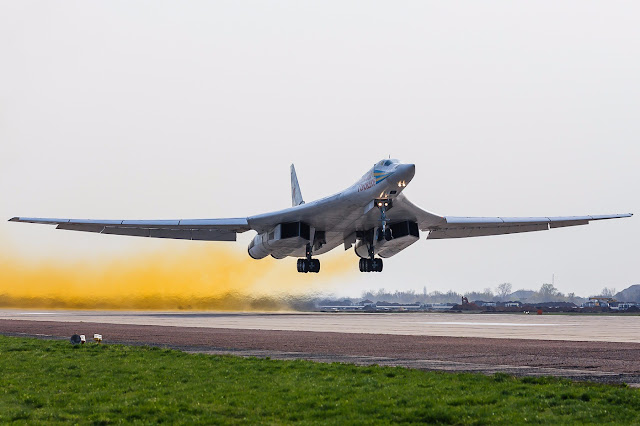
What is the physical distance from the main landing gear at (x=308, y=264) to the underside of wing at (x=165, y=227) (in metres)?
4.42

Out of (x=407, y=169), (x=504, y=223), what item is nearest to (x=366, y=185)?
(x=407, y=169)

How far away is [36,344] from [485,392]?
46.6ft

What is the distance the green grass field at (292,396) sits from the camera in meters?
9.09

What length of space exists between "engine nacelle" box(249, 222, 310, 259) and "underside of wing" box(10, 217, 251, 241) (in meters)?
1.74

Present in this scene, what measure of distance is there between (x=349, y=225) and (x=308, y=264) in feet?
12.9

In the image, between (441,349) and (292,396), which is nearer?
(292,396)

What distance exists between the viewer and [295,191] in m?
64.0

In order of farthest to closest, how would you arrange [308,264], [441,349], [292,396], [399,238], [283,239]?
[308,264]
[283,239]
[399,238]
[441,349]
[292,396]

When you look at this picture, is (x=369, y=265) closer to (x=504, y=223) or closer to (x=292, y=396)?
(x=504, y=223)

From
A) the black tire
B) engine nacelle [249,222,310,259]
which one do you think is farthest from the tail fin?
the black tire

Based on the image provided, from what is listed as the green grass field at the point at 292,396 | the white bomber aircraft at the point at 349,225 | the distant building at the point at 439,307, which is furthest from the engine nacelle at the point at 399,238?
the distant building at the point at 439,307

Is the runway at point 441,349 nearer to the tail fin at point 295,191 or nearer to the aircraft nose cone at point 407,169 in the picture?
the aircraft nose cone at point 407,169

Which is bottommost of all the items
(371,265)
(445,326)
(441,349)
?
(441,349)

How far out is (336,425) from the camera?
A: 8.63 metres
